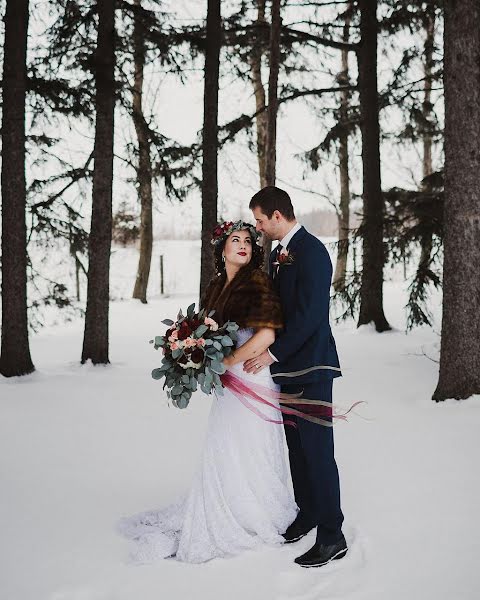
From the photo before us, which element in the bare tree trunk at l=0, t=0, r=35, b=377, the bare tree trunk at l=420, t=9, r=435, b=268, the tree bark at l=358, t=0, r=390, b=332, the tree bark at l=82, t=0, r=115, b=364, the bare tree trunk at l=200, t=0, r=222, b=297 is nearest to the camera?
the bare tree trunk at l=0, t=0, r=35, b=377

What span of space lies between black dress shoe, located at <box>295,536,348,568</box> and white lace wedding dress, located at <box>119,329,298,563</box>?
11.3 inches

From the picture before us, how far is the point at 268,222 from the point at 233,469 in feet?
5.00

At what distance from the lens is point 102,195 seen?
9414 millimetres

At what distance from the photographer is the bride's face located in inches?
140

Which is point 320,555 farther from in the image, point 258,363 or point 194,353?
point 194,353

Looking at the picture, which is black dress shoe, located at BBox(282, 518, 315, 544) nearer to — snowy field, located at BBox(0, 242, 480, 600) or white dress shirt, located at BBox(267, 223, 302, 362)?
snowy field, located at BBox(0, 242, 480, 600)

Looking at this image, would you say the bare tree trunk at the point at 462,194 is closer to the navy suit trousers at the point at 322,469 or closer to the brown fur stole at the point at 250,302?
the navy suit trousers at the point at 322,469

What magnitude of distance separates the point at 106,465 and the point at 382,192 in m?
8.13

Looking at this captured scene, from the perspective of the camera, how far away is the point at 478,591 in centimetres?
309

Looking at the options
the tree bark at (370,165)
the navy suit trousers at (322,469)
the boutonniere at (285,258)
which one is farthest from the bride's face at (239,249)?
the tree bark at (370,165)

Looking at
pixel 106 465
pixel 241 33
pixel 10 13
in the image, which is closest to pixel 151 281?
pixel 241 33

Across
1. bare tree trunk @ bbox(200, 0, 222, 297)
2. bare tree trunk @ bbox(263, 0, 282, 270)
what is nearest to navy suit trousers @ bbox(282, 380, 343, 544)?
bare tree trunk @ bbox(200, 0, 222, 297)

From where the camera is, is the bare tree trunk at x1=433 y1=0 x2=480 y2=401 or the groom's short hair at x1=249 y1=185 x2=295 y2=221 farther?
the bare tree trunk at x1=433 y1=0 x2=480 y2=401

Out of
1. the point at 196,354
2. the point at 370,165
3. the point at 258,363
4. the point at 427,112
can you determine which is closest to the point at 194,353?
the point at 196,354
